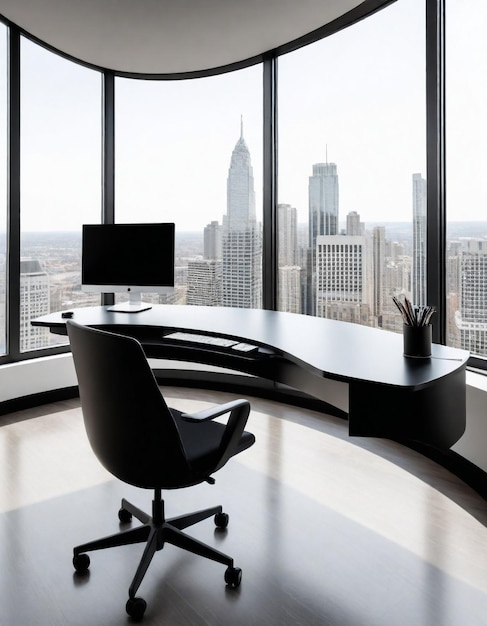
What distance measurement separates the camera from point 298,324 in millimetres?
2631

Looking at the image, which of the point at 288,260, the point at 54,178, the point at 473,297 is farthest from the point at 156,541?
the point at 54,178

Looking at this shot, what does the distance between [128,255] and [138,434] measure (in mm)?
1816

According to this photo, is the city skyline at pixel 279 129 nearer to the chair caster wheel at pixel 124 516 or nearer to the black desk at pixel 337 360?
the black desk at pixel 337 360

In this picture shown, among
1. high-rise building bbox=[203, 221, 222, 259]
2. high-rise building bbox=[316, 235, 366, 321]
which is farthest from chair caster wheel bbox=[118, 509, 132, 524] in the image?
high-rise building bbox=[203, 221, 222, 259]

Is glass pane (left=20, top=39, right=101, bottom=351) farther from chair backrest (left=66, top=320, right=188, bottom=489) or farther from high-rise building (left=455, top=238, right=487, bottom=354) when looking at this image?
high-rise building (left=455, top=238, right=487, bottom=354)

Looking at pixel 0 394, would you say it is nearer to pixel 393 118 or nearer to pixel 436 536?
pixel 436 536

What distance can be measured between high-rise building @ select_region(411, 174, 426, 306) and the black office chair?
1.66 meters

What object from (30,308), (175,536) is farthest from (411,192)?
(30,308)

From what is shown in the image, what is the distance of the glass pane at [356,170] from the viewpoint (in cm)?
310

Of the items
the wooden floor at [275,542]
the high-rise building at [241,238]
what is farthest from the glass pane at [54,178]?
the wooden floor at [275,542]

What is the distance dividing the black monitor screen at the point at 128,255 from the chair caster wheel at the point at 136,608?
187cm

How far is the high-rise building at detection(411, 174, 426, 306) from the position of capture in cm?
303

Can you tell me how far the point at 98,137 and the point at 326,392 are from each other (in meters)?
3.28

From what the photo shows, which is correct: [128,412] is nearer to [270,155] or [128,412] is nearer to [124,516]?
[124,516]
